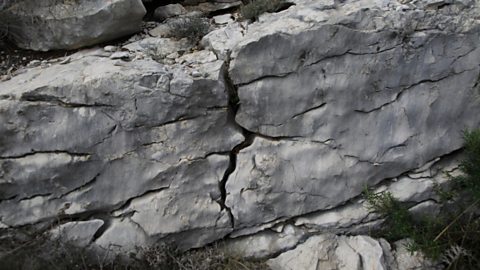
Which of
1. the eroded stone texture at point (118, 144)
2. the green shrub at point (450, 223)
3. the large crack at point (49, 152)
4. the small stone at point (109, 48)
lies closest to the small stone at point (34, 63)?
the eroded stone texture at point (118, 144)

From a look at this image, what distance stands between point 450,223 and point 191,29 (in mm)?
2402

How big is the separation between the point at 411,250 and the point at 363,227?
39cm

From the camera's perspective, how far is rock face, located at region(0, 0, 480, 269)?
10.3 feet

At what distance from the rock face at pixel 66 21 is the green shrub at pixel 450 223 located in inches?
88.6

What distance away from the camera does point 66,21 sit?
3.34m

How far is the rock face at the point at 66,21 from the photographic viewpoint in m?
3.35

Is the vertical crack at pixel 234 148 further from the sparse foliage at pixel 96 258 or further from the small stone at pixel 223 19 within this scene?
the small stone at pixel 223 19

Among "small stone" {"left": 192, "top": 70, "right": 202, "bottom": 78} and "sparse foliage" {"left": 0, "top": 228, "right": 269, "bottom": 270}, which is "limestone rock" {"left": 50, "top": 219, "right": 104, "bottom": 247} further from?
"small stone" {"left": 192, "top": 70, "right": 202, "bottom": 78}

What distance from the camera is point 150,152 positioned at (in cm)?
326

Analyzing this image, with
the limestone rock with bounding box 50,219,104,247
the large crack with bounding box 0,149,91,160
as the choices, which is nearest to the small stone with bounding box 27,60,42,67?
the large crack with bounding box 0,149,91,160

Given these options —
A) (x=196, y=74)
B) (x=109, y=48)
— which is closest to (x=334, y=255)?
(x=196, y=74)

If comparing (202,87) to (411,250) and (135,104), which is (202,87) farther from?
(411,250)

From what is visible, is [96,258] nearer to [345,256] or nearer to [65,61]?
[65,61]

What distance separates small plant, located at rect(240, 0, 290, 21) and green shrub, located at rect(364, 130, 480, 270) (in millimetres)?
1564
